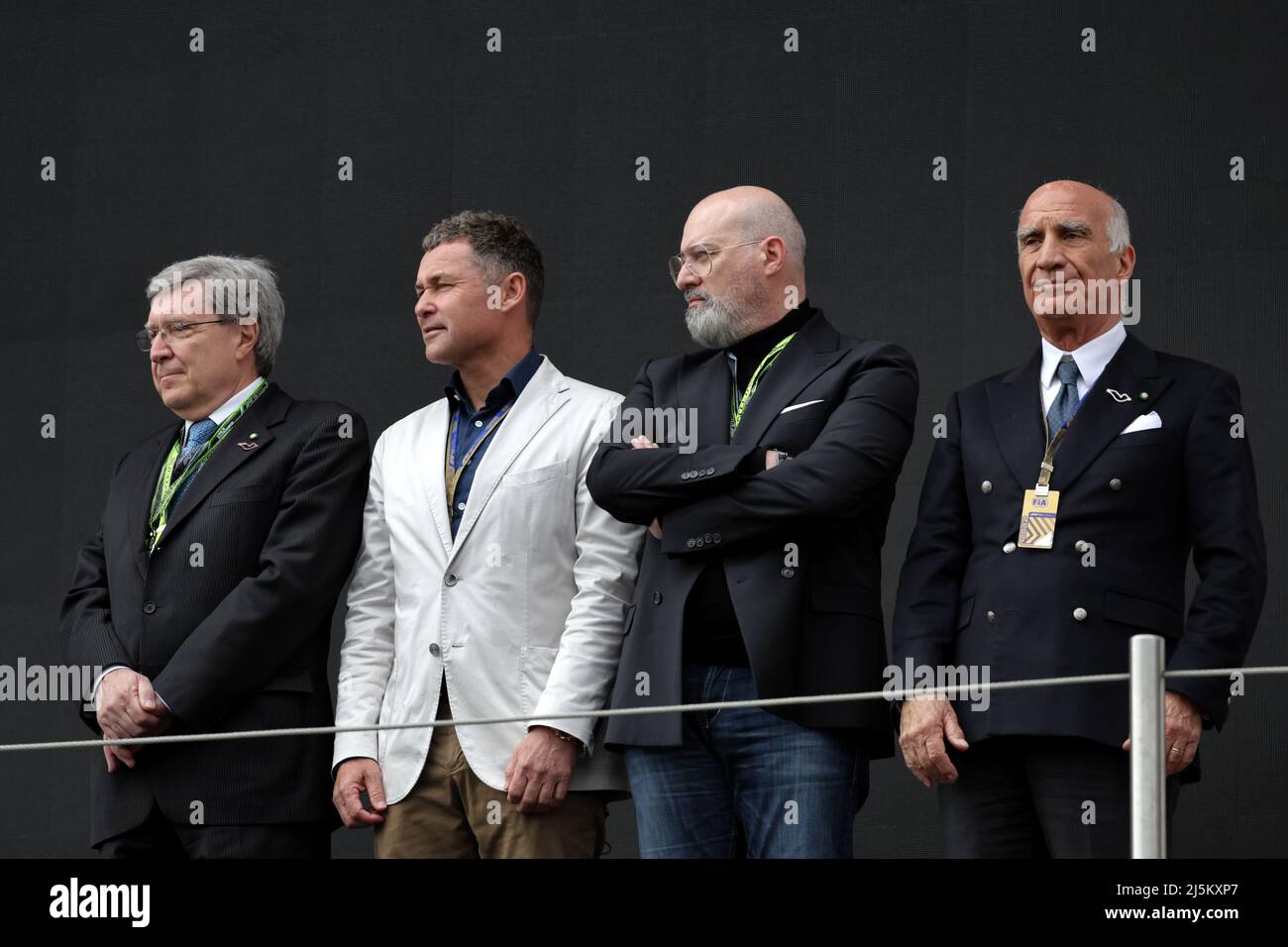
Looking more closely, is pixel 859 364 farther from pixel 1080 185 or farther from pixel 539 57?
pixel 539 57

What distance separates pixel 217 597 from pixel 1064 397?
1.59 meters

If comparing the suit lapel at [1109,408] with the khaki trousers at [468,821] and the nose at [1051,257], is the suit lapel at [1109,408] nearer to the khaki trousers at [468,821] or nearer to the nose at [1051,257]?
the nose at [1051,257]

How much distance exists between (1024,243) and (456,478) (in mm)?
1131

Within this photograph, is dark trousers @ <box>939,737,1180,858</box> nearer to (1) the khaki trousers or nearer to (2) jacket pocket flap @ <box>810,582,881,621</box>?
(2) jacket pocket flap @ <box>810,582,881,621</box>

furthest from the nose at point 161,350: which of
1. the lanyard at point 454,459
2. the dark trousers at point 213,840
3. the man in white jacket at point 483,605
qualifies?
the dark trousers at point 213,840

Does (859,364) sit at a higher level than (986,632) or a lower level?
higher

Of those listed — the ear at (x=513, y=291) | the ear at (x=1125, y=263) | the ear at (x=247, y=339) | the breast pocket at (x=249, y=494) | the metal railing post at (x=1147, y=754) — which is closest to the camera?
the metal railing post at (x=1147, y=754)

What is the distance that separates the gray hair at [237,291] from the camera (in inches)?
173

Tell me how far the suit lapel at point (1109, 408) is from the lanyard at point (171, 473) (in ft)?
5.32

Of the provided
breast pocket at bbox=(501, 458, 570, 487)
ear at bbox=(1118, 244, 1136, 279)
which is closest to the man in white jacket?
breast pocket at bbox=(501, 458, 570, 487)

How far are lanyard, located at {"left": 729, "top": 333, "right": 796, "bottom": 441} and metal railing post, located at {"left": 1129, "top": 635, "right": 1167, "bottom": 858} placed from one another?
1072 millimetres

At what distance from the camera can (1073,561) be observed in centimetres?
360

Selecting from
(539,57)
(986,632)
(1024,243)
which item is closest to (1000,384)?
(1024,243)
